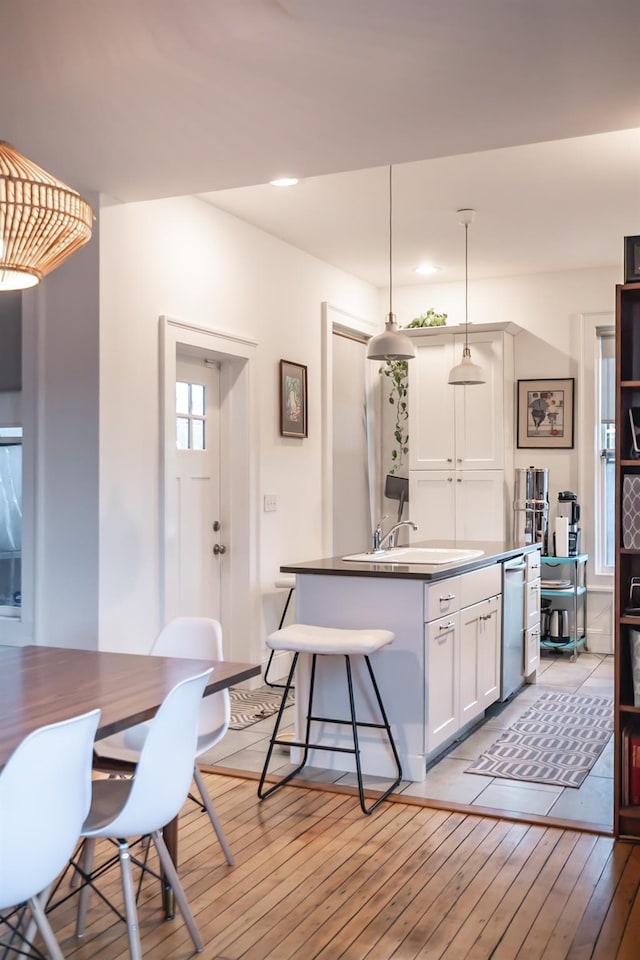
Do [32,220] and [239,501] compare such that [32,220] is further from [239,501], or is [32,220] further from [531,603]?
[531,603]

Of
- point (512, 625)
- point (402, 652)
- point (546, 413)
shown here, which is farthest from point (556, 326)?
point (402, 652)

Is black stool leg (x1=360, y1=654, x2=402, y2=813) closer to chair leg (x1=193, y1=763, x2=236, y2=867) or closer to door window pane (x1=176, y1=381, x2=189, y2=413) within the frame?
chair leg (x1=193, y1=763, x2=236, y2=867)

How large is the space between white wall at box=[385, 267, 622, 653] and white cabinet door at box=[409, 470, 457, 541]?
0.65 m

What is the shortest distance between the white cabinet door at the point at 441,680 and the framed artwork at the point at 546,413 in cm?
314

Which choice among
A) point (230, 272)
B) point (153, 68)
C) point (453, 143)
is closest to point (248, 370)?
point (230, 272)

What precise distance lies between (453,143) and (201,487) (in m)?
2.51

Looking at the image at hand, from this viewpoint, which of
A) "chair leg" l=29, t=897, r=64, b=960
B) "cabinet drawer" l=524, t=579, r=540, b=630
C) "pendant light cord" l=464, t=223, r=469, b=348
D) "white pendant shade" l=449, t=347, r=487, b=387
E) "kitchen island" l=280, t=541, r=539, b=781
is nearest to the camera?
"chair leg" l=29, t=897, r=64, b=960

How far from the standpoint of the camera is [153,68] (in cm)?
290

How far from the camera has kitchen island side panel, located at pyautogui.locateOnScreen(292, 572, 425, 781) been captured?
149 inches

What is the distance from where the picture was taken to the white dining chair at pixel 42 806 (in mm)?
1723

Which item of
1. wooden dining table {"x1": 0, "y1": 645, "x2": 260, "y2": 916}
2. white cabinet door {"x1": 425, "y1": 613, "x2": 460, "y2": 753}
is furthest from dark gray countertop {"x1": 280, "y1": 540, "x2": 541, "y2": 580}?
wooden dining table {"x1": 0, "y1": 645, "x2": 260, "y2": 916}

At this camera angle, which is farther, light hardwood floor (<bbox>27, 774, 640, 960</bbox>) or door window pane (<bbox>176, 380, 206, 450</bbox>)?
door window pane (<bbox>176, 380, 206, 450</bbox>)

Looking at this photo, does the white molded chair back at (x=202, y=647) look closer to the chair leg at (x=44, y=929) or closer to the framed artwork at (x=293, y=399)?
the chair leg at (x=44, y=929)

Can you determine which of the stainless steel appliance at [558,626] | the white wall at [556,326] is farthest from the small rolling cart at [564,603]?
the white wall at [556,326]
